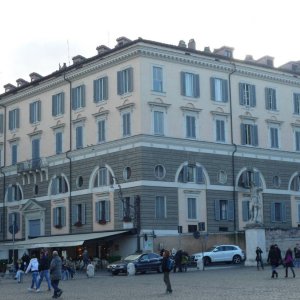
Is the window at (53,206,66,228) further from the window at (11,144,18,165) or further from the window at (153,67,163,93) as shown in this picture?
the window at (153,67,163,93)

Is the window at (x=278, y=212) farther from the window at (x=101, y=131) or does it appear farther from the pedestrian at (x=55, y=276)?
the pedestrian at (x=55, y=276)

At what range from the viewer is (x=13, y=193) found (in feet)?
220

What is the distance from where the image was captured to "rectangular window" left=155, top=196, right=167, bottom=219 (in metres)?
53.1

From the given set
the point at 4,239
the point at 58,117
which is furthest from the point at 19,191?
the point at 58,117

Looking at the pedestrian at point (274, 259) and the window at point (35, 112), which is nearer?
the pedestrian at point (274, 259)

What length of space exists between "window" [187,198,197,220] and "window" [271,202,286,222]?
839 cm

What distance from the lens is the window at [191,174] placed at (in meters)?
55.3

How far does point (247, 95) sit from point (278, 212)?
10509mm

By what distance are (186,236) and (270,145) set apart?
13339 millimetres

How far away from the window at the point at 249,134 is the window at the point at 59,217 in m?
16.4

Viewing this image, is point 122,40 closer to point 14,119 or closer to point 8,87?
point 14,119

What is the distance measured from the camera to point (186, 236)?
53.8 m

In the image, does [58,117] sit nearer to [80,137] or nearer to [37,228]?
[80,137]

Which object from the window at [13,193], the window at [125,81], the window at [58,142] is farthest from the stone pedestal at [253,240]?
the window at [13,193]
